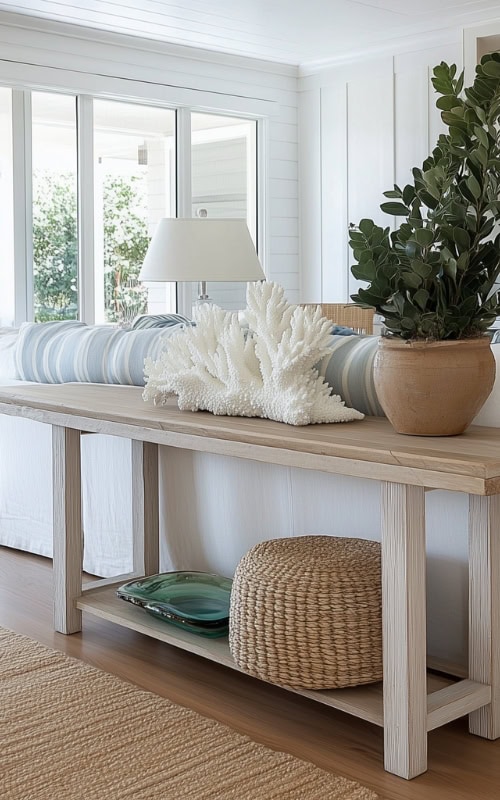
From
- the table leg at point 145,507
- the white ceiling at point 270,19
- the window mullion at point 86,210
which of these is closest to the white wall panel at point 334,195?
the white ceiling at point 270,19

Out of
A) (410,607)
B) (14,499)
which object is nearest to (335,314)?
(14,499)

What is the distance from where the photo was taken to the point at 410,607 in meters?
1.72

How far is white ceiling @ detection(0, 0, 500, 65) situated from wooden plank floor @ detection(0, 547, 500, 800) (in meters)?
3.76

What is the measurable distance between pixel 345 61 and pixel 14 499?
4.33 meters

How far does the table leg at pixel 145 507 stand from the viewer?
8.80ft

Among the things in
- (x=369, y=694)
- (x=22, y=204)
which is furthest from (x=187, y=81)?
(x=369, y=694)

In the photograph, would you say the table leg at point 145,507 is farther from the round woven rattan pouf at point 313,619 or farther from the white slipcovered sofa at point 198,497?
the round woven rattan pouf at point 313,619

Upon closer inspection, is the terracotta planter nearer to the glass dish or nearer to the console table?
the console table

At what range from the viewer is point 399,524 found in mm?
1714

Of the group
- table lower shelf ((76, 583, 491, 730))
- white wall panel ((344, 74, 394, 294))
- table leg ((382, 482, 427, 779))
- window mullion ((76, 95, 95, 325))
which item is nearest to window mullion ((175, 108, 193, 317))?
window mullion ((76, 95, 95, 325))

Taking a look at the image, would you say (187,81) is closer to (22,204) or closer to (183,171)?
(183,171)

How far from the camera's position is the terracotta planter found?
178 cm

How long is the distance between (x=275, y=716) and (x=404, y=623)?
0.49 m

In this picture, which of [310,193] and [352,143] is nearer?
[352,143]
